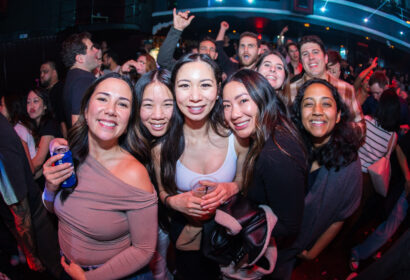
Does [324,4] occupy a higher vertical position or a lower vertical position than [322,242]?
higher

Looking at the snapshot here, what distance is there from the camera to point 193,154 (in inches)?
70.3

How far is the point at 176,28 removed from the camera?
2574mm

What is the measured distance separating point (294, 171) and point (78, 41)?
8.77ft

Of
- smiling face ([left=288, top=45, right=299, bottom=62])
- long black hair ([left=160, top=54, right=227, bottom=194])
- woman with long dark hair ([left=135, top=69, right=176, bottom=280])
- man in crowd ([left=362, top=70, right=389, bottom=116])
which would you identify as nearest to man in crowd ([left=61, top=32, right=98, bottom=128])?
woman with long dark hair ([left=135, top=69, right=176, bottom=280])

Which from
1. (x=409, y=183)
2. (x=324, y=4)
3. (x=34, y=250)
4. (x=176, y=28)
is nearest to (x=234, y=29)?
(x=324, y=4)

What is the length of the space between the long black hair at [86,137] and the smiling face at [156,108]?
0.22m

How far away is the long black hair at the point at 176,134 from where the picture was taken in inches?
66.2

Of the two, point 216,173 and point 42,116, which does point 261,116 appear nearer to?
point 216,173

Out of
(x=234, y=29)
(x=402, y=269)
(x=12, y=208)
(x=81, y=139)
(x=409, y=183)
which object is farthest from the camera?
(x=234, y=29)

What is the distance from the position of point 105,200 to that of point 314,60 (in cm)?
262

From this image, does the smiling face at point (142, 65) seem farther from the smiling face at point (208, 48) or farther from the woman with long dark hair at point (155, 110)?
the woman with long dark hair at point (155, 110)

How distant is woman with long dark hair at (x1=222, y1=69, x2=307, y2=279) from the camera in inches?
51.2

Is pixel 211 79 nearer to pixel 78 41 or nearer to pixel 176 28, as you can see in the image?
pixel 176 28

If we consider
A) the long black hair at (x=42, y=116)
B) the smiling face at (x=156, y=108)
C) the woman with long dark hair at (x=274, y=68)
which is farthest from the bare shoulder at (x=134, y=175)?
the long black hair at (x=42, y=116)
